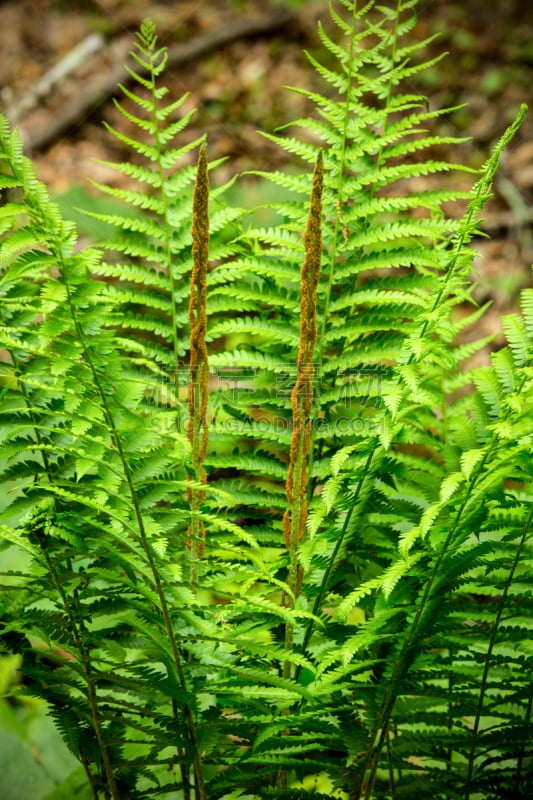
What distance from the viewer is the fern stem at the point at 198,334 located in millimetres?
911

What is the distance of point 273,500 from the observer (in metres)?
1.30

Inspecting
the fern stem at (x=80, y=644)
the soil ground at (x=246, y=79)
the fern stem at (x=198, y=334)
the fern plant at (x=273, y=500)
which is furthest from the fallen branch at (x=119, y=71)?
the fern stem at (x=198, y=334)

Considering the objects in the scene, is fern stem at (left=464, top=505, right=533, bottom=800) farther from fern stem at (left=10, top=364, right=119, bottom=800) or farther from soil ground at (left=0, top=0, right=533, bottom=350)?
soil ground at (left=0, top=0, right=533, bottom=350)

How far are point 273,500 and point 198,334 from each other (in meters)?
0.45

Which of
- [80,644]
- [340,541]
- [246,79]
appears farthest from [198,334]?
[246,79]

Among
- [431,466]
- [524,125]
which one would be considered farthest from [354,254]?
[524,125]

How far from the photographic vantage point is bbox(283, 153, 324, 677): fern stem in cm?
89

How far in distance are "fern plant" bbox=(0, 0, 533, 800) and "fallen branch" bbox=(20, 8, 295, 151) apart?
12.5 feet

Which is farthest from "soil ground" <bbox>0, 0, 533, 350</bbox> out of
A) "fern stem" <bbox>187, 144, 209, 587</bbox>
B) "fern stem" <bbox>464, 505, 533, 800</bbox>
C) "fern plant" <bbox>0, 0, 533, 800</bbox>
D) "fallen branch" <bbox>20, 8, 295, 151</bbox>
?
"fern stem" <bbox>187, 144, 209, 587</bbox>

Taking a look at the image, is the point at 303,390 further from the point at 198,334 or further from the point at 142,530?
the point at 142,530

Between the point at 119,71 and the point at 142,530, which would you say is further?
the point at 119,71

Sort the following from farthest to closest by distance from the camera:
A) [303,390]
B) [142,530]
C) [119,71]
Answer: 1. [119,71]
2. [303,390]
3. [142,530]

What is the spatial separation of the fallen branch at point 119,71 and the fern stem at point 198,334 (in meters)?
4.23

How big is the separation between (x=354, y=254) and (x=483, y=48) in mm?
3896
